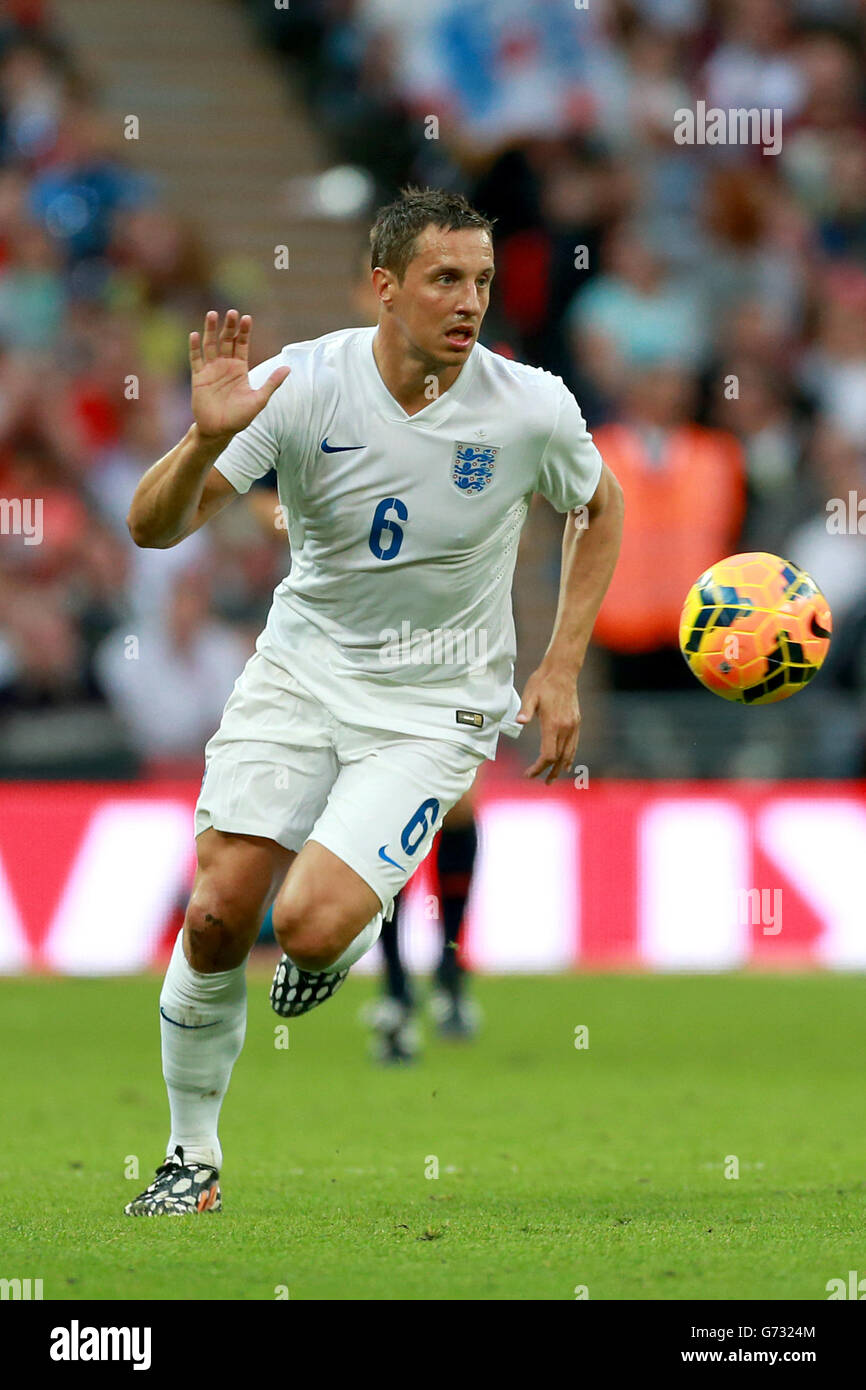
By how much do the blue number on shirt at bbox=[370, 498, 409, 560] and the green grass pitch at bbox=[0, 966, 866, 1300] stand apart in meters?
1.66

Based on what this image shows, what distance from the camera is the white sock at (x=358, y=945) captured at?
18.6 feet

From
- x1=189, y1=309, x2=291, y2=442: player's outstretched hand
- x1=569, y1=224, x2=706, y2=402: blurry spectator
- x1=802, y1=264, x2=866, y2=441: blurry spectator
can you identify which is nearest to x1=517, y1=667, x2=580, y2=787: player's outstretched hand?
x1=189, y1=309, x2=291, y2=442: player's outstretched hand

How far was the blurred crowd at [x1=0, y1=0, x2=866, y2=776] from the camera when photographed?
12781 millimetres

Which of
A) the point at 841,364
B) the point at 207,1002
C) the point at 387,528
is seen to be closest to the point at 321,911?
the point at 207,1002

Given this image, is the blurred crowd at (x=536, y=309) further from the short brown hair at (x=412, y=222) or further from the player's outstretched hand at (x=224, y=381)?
the player's outstretched hand at (x=224, y=381)

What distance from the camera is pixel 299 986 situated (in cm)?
575

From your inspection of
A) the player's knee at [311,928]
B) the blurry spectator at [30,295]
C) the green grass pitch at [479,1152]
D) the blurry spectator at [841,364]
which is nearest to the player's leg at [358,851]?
the player's knee at [311,928]

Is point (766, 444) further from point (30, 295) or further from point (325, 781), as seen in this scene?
point (325, 781)

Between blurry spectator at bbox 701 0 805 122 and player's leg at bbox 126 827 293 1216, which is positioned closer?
player's leg at bbox 126 827 293 1216

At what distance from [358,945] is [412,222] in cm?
181

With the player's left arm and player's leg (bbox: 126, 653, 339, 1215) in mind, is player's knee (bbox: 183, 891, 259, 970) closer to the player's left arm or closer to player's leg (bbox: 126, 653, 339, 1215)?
player's leg (bbox: 126, 653, 339, 1215)

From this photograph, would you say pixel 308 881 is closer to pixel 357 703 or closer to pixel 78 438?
pixel 357 703

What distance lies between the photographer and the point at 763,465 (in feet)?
45.7

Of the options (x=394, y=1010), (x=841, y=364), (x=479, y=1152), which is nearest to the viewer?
(x=479, y=1152)
